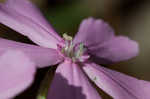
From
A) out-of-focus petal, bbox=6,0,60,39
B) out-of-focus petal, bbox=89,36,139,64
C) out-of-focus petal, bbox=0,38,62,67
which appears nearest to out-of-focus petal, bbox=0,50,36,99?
out-of-focus petal, bbox=0,38,62,67

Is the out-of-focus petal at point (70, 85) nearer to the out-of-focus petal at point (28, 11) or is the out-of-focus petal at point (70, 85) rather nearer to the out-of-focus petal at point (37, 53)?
the out-of-focus petal at point (37, 53)

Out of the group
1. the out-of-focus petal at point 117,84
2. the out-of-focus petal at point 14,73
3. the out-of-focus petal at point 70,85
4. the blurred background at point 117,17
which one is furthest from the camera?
the blurred background at point 117,17

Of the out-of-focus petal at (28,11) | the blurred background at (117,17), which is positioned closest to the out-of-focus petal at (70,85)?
the out-of-focus petal at (28,11)

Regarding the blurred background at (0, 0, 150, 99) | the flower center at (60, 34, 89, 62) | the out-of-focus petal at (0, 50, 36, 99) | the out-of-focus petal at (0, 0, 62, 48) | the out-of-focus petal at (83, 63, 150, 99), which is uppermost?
the blurred background at (0, 0, 150, 99)

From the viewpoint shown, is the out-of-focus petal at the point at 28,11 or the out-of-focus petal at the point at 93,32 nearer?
the out-of-focus petal at the point at 28,11

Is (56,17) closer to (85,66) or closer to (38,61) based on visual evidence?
(85,66)

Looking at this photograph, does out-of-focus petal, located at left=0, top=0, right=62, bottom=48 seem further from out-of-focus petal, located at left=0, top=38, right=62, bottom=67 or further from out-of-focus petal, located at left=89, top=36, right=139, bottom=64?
out-of-focus petal, located at left=89, top=36, right=139, bottom=64

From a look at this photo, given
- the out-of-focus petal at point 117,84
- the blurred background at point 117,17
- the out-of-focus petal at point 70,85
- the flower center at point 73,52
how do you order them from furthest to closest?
the blurred background at point 117,17
the flower center at point 73,52
the out-of-focus petal at point 117,84
the out-of-focus petal at point 70,85
